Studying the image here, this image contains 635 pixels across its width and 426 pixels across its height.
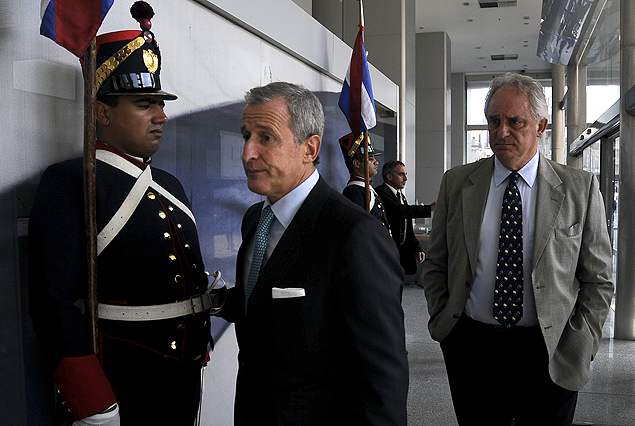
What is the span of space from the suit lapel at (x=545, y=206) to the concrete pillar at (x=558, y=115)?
1668 centimetres

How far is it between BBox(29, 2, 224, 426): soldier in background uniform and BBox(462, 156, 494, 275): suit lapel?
880mm

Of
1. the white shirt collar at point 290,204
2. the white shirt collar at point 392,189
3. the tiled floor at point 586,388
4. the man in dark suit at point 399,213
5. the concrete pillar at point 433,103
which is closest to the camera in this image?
the white shirt collar at point 290,204

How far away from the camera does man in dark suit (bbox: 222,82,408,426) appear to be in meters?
1.26

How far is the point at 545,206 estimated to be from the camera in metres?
1.96

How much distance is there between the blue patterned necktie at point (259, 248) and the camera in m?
1.43

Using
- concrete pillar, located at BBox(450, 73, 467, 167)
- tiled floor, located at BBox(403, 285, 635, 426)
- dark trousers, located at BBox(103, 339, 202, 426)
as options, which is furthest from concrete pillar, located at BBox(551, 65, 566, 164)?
dark trousers, located at BBox(103, 339, 202, 426)

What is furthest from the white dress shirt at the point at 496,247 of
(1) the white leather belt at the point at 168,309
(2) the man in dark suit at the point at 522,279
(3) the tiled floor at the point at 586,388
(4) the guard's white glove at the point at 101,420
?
(3) the tiled floor at the point at 586,388

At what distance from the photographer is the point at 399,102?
9305 mm

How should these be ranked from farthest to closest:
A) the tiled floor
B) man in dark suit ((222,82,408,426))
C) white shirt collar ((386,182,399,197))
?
white shirt collar ((386,182,399,197))
the tiled floor
man in dark suit ((222,82,408,426))

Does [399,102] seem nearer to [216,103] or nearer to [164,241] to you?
[216,103]

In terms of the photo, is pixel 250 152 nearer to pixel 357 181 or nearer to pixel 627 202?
pixel 357 181

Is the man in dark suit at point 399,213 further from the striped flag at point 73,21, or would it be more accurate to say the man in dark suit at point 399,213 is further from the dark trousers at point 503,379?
the striped flag at point 73,21

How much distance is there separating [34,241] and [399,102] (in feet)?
27.3

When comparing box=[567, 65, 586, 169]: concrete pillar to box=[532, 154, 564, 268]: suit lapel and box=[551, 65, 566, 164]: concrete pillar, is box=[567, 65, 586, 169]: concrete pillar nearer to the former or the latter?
box=[551, 65, 566, 164]: concrete pillar
